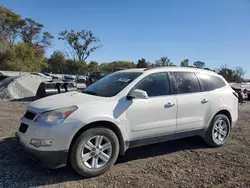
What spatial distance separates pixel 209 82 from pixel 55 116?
3.39m

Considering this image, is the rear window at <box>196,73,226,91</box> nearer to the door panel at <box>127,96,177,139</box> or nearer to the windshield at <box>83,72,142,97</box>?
the door panel at <box>127,96,177,139</box>

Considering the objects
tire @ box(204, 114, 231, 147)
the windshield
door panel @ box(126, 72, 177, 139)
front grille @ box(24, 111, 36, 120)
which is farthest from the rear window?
front grille @ box(24, 111, 36, 120)

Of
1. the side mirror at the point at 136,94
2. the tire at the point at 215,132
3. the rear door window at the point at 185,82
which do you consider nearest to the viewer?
the side mirror at the point at 136,94

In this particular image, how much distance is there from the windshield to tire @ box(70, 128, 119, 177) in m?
0.72

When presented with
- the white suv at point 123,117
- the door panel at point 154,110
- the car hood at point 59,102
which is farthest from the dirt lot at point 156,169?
the car hood at point 59,102

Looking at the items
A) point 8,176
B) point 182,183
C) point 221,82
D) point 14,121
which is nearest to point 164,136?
point 182,183

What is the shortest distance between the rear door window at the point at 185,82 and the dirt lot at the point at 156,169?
4.19ft

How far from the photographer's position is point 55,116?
3219 millimetres

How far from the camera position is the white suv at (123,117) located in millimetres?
3193

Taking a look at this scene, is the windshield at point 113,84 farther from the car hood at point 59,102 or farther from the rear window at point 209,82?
the rear window at point 209,82

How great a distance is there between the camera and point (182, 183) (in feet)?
10.9

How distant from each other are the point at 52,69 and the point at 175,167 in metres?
58.5

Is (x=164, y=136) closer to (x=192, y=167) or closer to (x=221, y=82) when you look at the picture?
(x=192, y=167)

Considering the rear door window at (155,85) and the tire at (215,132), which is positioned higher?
the rear door window at (155,85)
